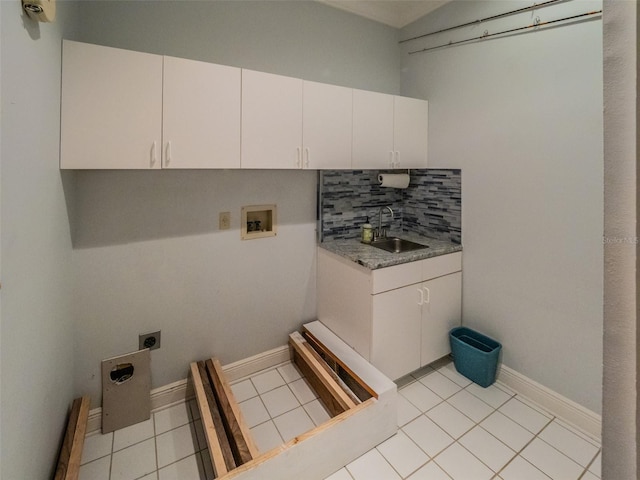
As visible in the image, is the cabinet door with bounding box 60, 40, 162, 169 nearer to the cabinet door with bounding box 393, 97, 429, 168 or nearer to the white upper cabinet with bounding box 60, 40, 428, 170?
the white upper cabinet with bounding box 60, 40, 428, 170

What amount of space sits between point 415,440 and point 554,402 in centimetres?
96

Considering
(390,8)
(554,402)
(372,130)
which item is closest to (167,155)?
(372,130)

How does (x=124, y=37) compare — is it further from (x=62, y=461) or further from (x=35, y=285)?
(x=62, y=461)

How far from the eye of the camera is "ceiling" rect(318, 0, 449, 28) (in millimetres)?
2482

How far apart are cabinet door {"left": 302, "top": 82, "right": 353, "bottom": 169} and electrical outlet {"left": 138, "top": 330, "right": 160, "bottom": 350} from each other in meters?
1.43

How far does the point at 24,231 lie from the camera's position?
1.06 meters

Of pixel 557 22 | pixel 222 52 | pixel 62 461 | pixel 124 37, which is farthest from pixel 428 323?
pixel 124 37

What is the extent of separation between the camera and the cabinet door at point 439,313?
230 centimetres

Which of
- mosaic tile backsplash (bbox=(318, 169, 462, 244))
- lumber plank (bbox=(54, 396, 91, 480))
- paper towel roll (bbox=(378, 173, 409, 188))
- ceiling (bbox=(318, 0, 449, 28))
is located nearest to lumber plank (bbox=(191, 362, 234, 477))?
lumber plank (bbox=(54, 396, 91, 480))

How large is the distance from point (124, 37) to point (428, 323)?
2586mm

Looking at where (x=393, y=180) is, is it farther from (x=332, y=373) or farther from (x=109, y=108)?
(x=109, y=108)

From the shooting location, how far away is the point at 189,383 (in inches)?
85.1

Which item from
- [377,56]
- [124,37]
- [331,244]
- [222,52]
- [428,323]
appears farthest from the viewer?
[377,56]

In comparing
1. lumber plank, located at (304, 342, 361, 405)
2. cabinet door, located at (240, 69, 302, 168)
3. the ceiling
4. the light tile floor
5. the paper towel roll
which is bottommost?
the light tile floor
